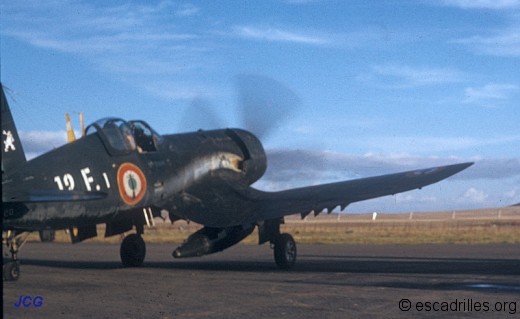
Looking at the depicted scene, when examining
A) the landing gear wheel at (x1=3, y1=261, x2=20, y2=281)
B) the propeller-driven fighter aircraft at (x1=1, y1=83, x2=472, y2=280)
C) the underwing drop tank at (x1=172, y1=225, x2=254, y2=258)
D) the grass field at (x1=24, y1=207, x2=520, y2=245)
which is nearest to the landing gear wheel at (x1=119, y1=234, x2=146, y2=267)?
the propeller-driven fighter aircraft at (x1=1, y1=83, x2=472, y2=280)

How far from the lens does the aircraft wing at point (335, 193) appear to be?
17.6 meters

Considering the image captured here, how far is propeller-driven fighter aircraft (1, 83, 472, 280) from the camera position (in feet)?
47.6

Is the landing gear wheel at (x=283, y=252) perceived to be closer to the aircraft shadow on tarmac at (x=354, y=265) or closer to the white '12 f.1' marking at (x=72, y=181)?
the aircraft shadow on tarmac at (x=354, y=265)

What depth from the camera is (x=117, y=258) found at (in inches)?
928

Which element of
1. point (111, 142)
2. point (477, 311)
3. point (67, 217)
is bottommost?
point (477, 311)

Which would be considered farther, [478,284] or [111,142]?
[111,142]

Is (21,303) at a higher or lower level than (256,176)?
lower

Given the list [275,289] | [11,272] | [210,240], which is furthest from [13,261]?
[275,289]

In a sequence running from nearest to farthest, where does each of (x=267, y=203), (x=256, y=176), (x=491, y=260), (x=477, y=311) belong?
(x=477, y=311) → (x=267, y=203) → (x=491, y=260) → (x=256, y=176)

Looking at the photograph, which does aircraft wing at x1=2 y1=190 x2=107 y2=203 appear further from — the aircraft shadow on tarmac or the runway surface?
the aircraft shadow on tarmac

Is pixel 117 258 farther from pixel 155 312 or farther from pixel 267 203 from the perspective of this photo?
pixel 155 312

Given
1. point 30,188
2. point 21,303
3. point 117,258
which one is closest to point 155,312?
point 21,303

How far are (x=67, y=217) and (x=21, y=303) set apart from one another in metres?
3.74

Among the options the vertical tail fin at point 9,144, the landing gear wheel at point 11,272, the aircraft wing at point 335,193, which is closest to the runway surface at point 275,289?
the landing gear wheel at point 11,272
